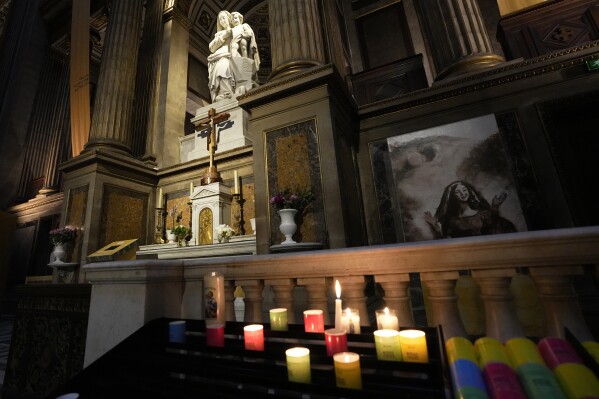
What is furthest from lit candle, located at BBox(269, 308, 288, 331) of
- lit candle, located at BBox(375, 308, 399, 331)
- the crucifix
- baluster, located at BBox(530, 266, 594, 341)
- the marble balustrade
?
the crucifix

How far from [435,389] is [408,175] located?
4107 mm

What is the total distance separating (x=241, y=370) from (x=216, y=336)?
1.05 ft

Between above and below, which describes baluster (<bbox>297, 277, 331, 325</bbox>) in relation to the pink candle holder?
above

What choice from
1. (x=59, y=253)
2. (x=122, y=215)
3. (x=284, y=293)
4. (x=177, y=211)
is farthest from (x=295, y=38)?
(x=59, y=253)

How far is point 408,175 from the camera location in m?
Result: 4.56

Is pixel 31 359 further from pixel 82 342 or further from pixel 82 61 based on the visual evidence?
pixel 82 61

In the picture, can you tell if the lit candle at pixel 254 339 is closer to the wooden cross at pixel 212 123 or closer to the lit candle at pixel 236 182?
the lit candle at pixel 236 182

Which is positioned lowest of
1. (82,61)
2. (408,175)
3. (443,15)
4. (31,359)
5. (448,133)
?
(31,359)

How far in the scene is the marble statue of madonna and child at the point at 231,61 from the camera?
290 inches

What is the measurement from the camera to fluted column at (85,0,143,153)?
6.82 m

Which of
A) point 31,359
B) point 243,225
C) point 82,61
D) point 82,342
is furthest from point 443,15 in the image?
point 82,61

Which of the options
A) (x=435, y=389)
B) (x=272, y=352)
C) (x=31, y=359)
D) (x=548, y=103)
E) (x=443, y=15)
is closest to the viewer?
(x=435, y=389)

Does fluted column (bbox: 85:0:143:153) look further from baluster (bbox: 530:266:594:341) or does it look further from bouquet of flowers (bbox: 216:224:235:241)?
baluster (bbox: 530:266:594:341)

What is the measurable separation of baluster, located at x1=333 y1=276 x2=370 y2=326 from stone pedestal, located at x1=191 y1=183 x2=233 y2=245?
4.18 meters
